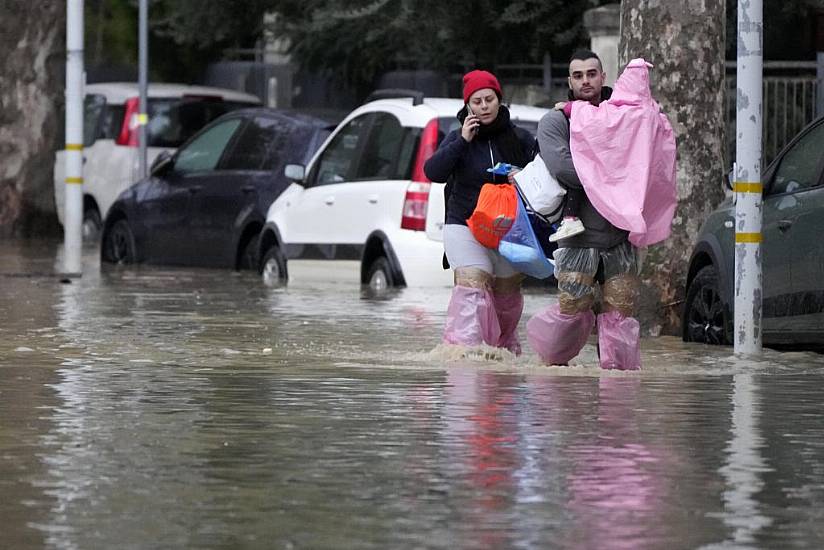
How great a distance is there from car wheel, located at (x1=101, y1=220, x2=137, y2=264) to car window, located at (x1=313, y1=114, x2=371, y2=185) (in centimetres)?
459

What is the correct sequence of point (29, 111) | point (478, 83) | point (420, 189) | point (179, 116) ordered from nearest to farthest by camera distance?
point (478, 83) < point (420, 189) < point (179, 116) < point (29, 111)

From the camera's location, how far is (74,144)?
70.0 feet

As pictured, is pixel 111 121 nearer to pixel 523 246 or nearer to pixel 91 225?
pixel 91 225

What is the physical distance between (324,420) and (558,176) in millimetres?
2586

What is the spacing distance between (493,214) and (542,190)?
0.42m

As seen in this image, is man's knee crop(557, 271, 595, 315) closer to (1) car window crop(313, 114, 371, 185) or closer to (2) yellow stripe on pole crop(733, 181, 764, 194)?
(2) yellow stripe on pole crop(733, 181, 764, 194)

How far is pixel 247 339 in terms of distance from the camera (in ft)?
47.2

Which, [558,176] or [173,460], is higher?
[558,176]

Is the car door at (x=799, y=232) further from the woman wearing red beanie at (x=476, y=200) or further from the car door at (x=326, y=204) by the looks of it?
the car door at (x=326, y=204)

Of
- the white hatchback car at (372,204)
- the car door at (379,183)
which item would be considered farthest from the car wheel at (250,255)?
the car door at (379,183)

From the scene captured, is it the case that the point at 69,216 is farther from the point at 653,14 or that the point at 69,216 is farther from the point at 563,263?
the point at 563,263

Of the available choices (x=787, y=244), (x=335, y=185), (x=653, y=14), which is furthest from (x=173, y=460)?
(x=335, y=185)

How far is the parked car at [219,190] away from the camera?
2169 cm

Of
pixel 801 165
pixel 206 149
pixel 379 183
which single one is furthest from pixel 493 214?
pixel 206 149
